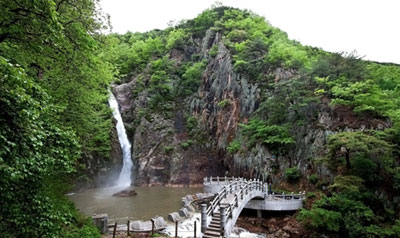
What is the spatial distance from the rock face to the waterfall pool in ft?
18.0

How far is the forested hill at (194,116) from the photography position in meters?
4.50

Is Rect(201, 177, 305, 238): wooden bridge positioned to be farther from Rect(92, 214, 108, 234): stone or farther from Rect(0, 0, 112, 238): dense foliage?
Rect(92, 214, 108, 234): stone

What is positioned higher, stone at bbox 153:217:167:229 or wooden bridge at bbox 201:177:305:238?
wooden bridge at bbox 201:177:305:238

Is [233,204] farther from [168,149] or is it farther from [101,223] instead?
[168,149]

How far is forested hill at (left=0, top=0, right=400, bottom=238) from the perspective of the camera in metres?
4.50

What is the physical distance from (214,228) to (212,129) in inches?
791

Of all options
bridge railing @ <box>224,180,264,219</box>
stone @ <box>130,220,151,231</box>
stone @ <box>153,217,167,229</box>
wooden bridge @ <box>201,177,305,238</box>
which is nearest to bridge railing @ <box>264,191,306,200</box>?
wooden bridge @ <box>201,177,305,238</box>

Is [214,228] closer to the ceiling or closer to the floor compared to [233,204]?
closer to the floor

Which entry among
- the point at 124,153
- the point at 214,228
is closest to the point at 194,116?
the point at 124,153

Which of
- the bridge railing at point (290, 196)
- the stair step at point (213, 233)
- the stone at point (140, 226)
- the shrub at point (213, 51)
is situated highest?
the shrub at point (213, 51)

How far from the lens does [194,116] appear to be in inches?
1235

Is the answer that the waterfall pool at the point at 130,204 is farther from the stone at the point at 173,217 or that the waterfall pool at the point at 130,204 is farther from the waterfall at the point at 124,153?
the waterfall at the point at 124,153

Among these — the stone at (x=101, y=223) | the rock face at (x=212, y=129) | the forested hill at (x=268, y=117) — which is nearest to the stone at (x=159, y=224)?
the stone at (x=101, y=223)

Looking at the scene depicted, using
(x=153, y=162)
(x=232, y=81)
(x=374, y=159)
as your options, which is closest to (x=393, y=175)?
(x=374, y=159)
